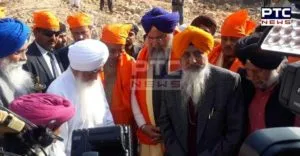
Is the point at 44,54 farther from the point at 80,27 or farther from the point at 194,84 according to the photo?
the point at 194,84

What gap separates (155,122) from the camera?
4312 millimetres

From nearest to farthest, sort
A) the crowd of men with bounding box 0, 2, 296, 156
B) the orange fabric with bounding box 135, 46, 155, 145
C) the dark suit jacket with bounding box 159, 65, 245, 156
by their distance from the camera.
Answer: the crowd of men with bounding box 0, 2, 296, 156 < the dark suit jacket with bounding box 159, 65, 245, 156 < the orange fabric with bounding box 135, 46, 155, 145

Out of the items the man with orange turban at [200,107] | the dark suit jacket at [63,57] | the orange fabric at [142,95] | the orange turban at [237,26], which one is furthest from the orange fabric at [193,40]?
the dark suit jacket at [63,57]

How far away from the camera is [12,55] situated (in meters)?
3.65

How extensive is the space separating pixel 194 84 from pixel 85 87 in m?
0.75

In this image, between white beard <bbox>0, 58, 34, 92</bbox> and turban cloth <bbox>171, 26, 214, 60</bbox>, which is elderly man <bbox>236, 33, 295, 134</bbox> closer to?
turban cloth <bbox>171, 26, 214, 60</bbox>

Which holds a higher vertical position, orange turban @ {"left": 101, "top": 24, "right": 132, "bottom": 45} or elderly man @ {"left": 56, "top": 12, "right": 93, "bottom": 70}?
orange turban @ {"left": 101, "top": 24, "right": 132, "bottom": 45}

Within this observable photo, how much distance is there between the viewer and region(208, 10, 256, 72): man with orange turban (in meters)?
4.60

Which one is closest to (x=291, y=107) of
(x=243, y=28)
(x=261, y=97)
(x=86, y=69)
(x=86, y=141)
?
(x=86, y=141)

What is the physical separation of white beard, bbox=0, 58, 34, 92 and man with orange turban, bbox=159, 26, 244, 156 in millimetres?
994

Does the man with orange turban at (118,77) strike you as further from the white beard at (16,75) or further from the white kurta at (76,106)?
the white beard at (16,75)

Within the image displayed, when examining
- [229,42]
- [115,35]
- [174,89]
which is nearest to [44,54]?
[115,35]

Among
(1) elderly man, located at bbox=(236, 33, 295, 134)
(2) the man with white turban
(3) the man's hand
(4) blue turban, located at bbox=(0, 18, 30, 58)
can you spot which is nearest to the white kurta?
(2) the man with white turban

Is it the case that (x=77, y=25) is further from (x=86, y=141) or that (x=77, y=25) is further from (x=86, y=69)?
(x=86, y=141)
